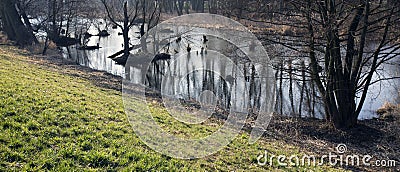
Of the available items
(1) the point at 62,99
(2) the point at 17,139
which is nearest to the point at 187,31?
(1) the point at 62,99

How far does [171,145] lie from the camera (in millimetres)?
7102

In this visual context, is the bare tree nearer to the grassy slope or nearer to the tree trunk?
the grassy slope

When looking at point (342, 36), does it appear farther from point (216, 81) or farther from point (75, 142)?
point (75, 142)

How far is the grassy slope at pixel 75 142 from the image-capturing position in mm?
5141

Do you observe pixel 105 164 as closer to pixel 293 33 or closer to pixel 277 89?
pixel 293 33

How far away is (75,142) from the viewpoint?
5840mm

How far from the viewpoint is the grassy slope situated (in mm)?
5141

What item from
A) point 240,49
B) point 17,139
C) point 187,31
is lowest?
point 17,139

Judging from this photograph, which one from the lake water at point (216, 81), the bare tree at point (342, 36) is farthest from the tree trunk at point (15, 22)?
the bare tree at point (342, 36)

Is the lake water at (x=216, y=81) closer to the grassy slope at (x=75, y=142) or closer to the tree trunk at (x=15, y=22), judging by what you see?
the tree trunk at (x=15, y=22)

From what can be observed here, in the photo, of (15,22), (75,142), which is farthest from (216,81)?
(15,22)

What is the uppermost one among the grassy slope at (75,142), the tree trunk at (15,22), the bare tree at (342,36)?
the tree trunk at (15,22)

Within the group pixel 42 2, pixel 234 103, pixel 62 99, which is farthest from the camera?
pixel 42 2

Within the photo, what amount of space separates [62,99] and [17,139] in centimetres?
314
